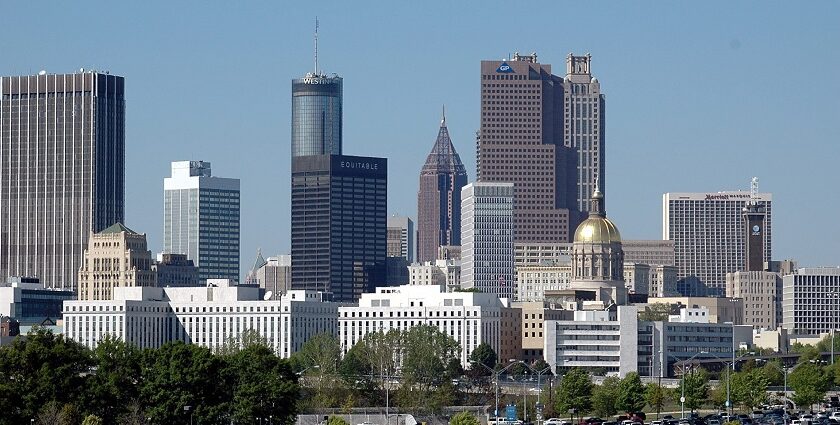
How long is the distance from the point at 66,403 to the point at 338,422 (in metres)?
22.0

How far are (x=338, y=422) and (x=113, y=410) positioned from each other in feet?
63.3

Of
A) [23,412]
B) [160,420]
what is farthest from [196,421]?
[23,412]

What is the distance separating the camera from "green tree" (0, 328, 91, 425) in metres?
191

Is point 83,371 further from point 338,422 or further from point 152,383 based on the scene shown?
point 338,422

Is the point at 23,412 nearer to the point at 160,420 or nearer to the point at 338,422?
the point at 160,420

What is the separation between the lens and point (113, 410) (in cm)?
19850

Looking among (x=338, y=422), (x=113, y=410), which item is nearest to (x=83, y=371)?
(x=113, y=410)

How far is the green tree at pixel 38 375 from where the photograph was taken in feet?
627

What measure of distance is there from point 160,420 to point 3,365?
13743mm

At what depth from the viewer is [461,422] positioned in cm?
19988

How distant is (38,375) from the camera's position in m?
194

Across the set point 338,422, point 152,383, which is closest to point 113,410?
point 152,383

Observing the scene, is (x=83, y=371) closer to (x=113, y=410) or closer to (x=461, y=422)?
(x=113, y=410)

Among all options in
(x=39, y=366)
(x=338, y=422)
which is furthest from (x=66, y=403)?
(x=338, y=422)
